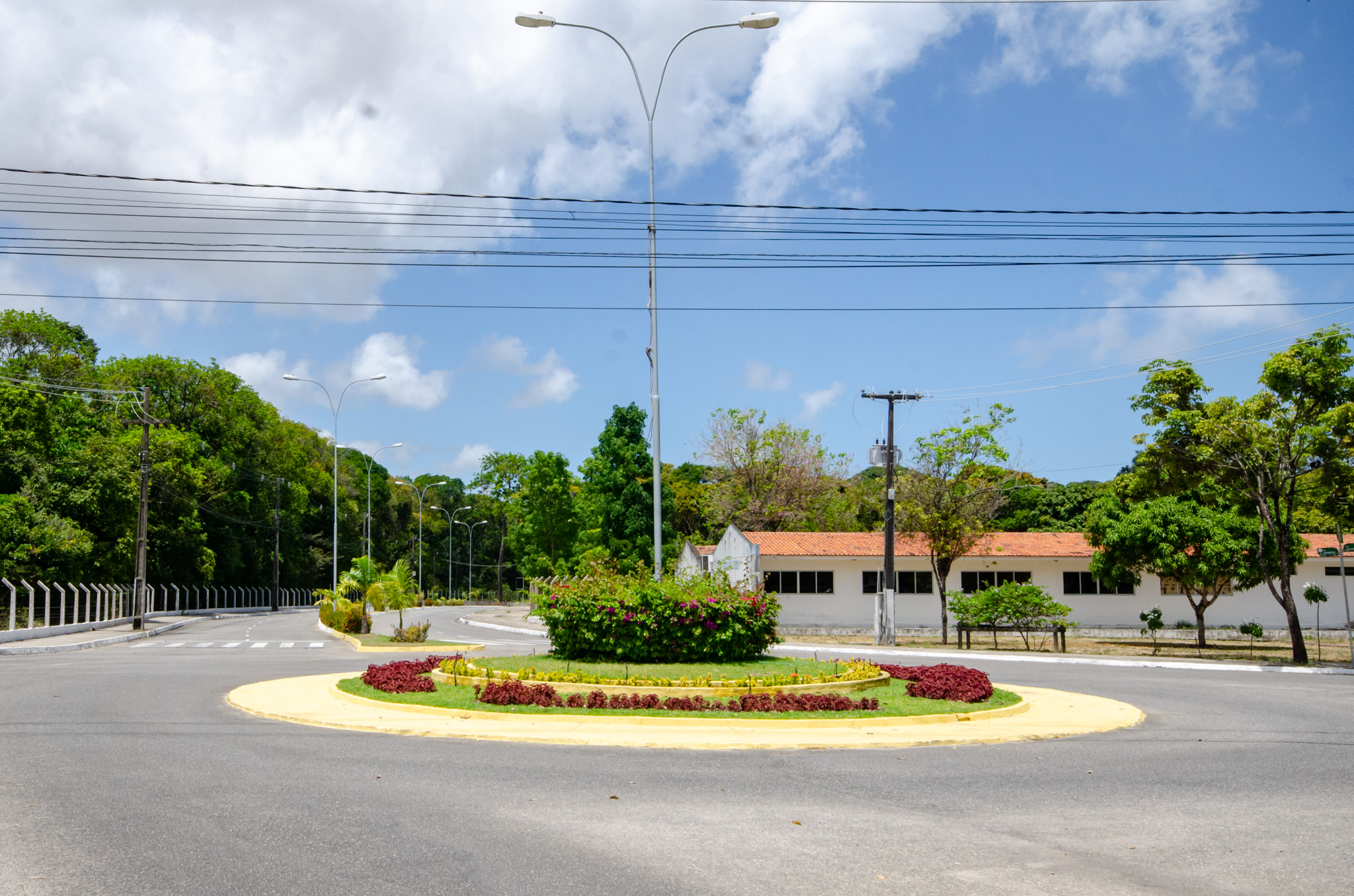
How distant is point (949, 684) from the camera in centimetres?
1503

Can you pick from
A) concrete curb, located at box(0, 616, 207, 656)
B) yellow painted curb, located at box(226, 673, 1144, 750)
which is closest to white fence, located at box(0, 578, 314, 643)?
concrete curb, located at box(0, 616, 207, 656)

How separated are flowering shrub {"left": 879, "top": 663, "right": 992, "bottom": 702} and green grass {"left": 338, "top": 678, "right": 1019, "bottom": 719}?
122 millimetres

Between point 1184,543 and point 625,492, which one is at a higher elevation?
point 625,492

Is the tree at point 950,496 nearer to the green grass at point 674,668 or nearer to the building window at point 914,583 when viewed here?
the building window at point 914,583

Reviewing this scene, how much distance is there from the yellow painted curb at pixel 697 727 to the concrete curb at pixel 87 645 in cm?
1663

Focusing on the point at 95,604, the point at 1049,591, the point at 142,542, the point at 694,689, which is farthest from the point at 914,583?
the point at 95,604

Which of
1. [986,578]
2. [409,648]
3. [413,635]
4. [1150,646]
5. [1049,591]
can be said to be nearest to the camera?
[409,648]

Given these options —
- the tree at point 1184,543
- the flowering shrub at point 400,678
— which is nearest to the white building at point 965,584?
the tree at point 1184,543

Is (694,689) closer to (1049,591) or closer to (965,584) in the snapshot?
(965,584)

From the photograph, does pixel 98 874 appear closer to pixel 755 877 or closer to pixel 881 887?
pixel 755 877

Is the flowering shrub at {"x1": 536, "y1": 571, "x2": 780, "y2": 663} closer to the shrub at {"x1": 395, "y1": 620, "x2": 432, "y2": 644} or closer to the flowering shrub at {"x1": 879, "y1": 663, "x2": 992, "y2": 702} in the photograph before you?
the flowering shrub at {"x1": 879, "y1": 663, "x2": 992, "y2": 702}

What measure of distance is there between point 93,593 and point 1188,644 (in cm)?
4582

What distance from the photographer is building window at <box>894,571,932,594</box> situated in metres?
39.5

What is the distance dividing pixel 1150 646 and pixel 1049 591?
21.1 feet
